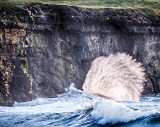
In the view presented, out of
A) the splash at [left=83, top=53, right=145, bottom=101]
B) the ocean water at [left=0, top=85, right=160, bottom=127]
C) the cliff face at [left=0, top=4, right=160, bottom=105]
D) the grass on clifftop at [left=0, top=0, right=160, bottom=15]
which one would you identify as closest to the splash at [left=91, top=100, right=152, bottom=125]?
the ocean water at [left=0, top=85, right=160, bottom=127]

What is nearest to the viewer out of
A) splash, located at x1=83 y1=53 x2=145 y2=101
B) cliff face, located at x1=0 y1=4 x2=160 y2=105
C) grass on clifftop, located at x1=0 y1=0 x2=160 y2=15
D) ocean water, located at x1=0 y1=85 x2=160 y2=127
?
ocean water, located at x1=0 y1=85 x2=160 y2=127

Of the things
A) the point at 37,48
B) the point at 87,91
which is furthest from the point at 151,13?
the point at 37,48

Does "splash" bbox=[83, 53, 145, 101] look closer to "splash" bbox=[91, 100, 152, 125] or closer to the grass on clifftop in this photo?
the grass on clifftop

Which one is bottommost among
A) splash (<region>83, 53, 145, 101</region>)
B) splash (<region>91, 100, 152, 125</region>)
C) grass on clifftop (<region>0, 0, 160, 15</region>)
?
splash (<region>83, 53, 145, 101</region>)

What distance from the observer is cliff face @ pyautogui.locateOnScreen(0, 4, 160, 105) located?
19.6 meters

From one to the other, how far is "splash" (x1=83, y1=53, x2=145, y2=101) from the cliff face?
0.66 meters

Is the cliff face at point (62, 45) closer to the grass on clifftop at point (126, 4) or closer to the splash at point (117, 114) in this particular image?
the grass on clifftop at point (126, 4)

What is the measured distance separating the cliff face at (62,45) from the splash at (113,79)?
2.18 feet

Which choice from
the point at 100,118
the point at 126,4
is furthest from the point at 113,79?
the point at 100,118

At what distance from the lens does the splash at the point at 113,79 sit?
22.3 m

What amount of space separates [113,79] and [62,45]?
16.3ft

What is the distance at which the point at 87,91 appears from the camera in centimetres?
2239

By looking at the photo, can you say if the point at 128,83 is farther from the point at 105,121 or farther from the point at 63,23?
the point at 105,121

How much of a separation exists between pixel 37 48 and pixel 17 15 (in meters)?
2.81
